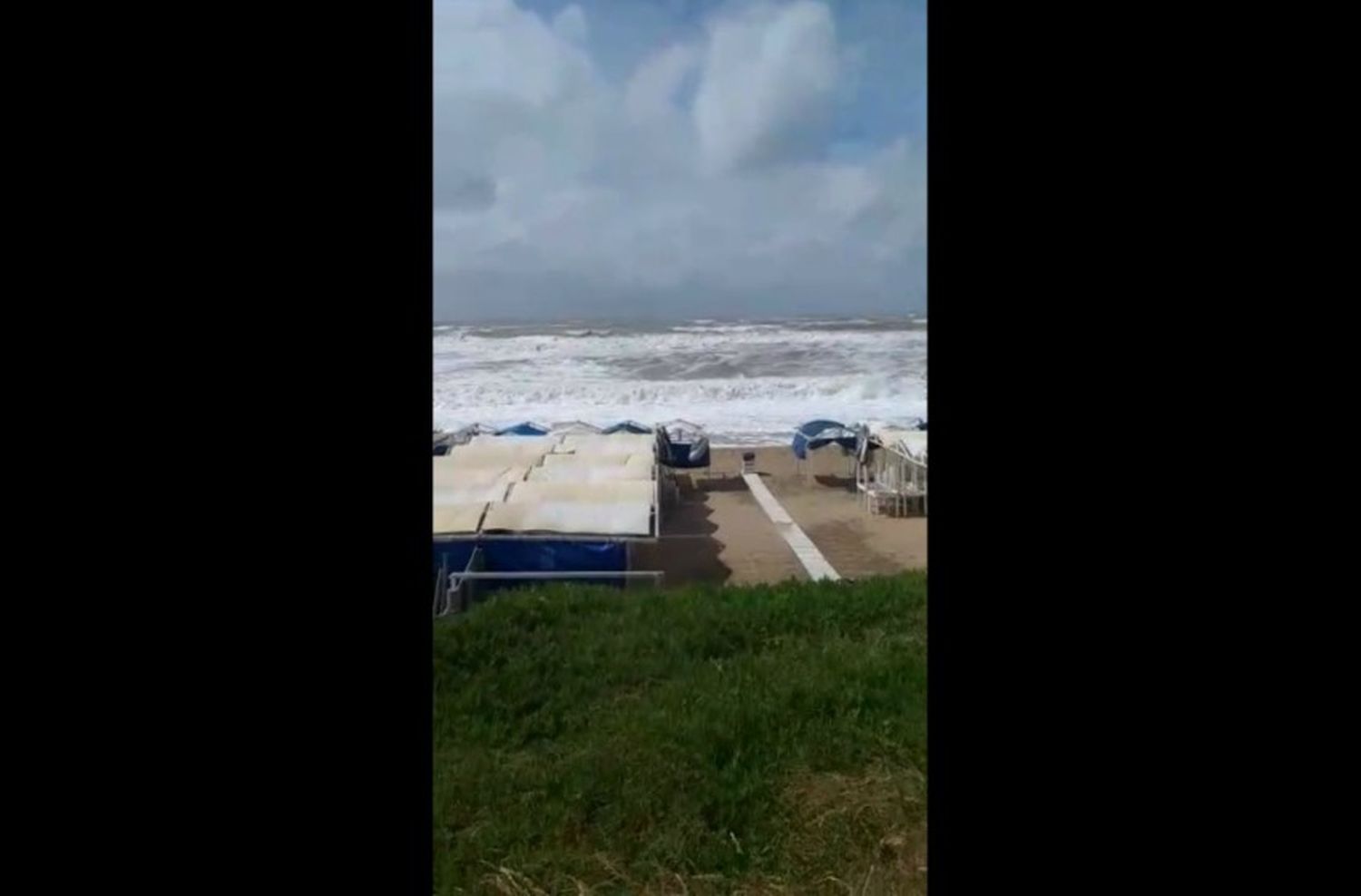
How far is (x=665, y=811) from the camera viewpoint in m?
2.43

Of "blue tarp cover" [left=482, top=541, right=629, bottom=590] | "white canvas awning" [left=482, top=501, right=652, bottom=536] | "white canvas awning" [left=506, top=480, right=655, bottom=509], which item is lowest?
"blue tarp cover" [left=482, top=541, right=629, bottom=590]

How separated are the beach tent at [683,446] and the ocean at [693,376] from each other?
72 millimetres

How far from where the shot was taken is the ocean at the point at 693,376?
15.0 ft

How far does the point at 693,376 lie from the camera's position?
529 cm

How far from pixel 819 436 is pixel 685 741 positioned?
6.76 ft

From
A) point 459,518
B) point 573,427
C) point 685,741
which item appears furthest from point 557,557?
point 685,741

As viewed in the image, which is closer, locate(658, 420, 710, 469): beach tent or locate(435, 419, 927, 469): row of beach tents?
locate(435, 419, 927, 469): row of beach tents

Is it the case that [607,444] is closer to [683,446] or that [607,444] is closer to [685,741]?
[683,446]

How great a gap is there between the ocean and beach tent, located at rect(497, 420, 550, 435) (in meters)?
0.03

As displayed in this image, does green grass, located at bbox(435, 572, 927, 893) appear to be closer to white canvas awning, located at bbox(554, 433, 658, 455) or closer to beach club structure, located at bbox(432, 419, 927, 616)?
beach club structure, located at bbox(432, 419, 927, 616)

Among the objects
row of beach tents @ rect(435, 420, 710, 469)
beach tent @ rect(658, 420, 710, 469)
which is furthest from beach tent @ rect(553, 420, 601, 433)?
beach tent @ rect(658, 420, 710, 469)

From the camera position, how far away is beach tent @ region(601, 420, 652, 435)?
4.98 metres
